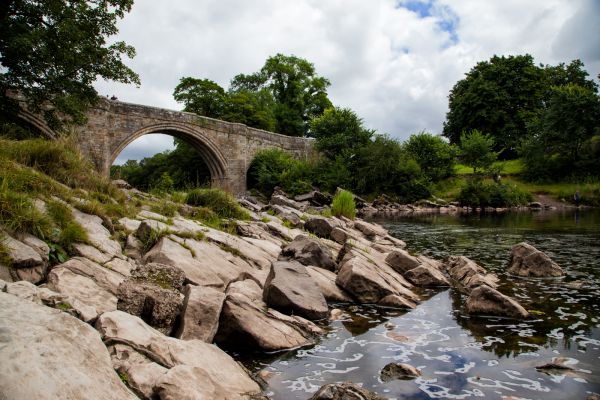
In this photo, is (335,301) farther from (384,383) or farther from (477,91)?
(477,91)

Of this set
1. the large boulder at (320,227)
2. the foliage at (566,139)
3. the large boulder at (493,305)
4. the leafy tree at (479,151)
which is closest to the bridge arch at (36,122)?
the large boulder at (320,227)

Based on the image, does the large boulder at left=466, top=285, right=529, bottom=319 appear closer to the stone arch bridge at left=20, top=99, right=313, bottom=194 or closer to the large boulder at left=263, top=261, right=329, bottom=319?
the large boulder at left=263, top=261, right=329, bottom=319

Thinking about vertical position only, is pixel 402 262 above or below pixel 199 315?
above

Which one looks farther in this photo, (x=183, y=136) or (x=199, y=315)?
(x=183, y=136)

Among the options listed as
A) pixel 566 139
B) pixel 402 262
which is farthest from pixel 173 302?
pixel 566 139

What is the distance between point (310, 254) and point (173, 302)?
161 inches

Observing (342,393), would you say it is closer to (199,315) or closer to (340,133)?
(199,315)

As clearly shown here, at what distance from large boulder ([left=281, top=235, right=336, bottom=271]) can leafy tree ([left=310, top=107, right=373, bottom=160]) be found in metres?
31.4

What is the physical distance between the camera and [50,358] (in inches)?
93.3

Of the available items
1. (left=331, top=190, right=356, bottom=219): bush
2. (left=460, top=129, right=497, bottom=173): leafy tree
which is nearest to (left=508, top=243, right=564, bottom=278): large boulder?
(left=331, top=190, right=356, bottom=219): bush

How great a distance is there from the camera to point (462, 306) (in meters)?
6.70

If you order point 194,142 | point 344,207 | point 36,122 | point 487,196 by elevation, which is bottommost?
point 344,207

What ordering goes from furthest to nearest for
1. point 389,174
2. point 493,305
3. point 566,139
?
1. point 566,139
2. point 389,174
3. point 493,305

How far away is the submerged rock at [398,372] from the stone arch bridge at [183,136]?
20.3 m
